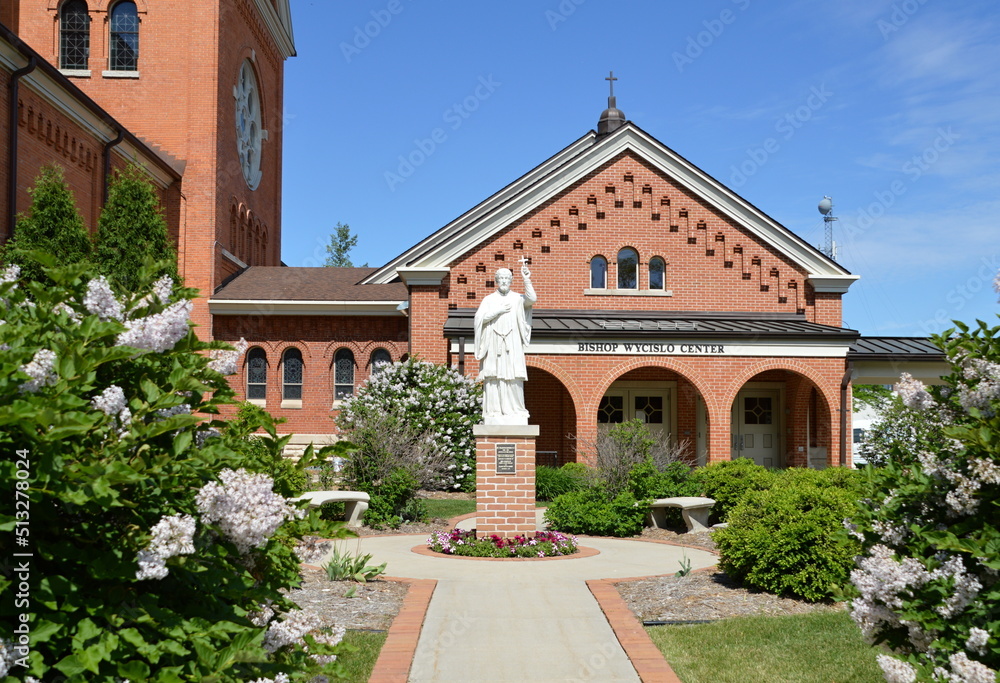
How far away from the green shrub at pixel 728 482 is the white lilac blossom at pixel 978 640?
402 inches

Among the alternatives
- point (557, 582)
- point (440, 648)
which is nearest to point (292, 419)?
point (557, 582)

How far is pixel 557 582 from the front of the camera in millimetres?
9672

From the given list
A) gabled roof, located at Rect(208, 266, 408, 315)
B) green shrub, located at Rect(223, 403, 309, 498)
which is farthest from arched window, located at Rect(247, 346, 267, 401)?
green shrub, located at Rect(223, 403, 309, 498)

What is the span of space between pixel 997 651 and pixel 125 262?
20219 millimetres

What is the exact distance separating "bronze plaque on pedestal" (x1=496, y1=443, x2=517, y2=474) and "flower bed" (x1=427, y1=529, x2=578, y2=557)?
2.96ft

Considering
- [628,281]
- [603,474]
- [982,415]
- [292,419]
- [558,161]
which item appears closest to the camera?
[982,415]

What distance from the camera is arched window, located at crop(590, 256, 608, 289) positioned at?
25.1 metres

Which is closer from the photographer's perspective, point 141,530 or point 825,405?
point 141,530

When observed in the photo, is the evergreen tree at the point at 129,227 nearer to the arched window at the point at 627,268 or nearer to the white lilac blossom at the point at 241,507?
the arched window at the point at 627,268

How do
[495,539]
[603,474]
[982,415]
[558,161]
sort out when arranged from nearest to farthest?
[982,415] → [495,539] → [603,474] → [558,161]

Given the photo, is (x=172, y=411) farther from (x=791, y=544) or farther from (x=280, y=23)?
(x=280, y=23)

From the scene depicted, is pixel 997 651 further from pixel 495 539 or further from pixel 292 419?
pixel 292 419

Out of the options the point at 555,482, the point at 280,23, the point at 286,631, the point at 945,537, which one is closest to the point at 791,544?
the point at 945,537

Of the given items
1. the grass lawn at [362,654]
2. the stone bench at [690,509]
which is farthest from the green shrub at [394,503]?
the grass lawn at [362,654]
